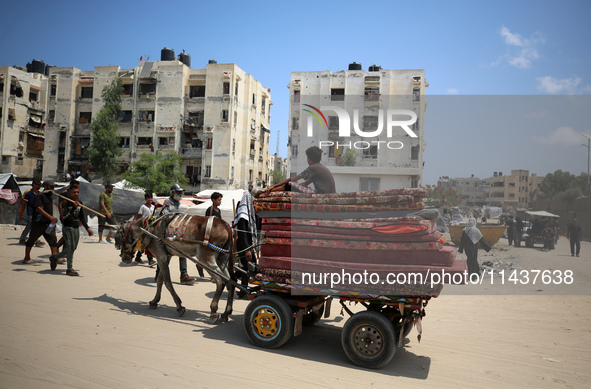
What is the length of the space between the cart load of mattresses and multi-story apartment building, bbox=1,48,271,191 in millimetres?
39708

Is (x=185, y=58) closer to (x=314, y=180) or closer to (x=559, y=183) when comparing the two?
(x=314, y=180)

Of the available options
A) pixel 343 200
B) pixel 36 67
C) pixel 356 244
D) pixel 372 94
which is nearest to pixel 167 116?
pixel 372 94

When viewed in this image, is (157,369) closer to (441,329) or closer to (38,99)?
(441,329)

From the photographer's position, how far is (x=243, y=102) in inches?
1860

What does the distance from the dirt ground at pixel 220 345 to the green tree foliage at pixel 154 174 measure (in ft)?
92.5

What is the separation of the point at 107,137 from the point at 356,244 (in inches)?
1632

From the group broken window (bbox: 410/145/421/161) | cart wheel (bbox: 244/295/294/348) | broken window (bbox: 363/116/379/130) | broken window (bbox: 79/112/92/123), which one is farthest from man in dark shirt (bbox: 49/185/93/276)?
broken window (bbox: 79/112/92/123)

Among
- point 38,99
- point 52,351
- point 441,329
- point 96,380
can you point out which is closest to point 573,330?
point 441,329

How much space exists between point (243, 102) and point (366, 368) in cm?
4463

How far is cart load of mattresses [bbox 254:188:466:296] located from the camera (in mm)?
4812

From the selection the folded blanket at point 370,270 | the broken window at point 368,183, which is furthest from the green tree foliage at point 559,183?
the folded blanket at point 370,270

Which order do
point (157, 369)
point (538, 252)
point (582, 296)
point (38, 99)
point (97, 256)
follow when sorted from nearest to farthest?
point (157, 369)
point (582, 296)
point (97, 256)
point (538, 252)
point (38, 99)

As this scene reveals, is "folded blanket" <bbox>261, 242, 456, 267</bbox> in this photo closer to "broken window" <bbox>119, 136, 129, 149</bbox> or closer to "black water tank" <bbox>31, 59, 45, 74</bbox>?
"broken window" <bbox>119, 136, 129, 149</bbox>

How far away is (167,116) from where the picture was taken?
45.1m
